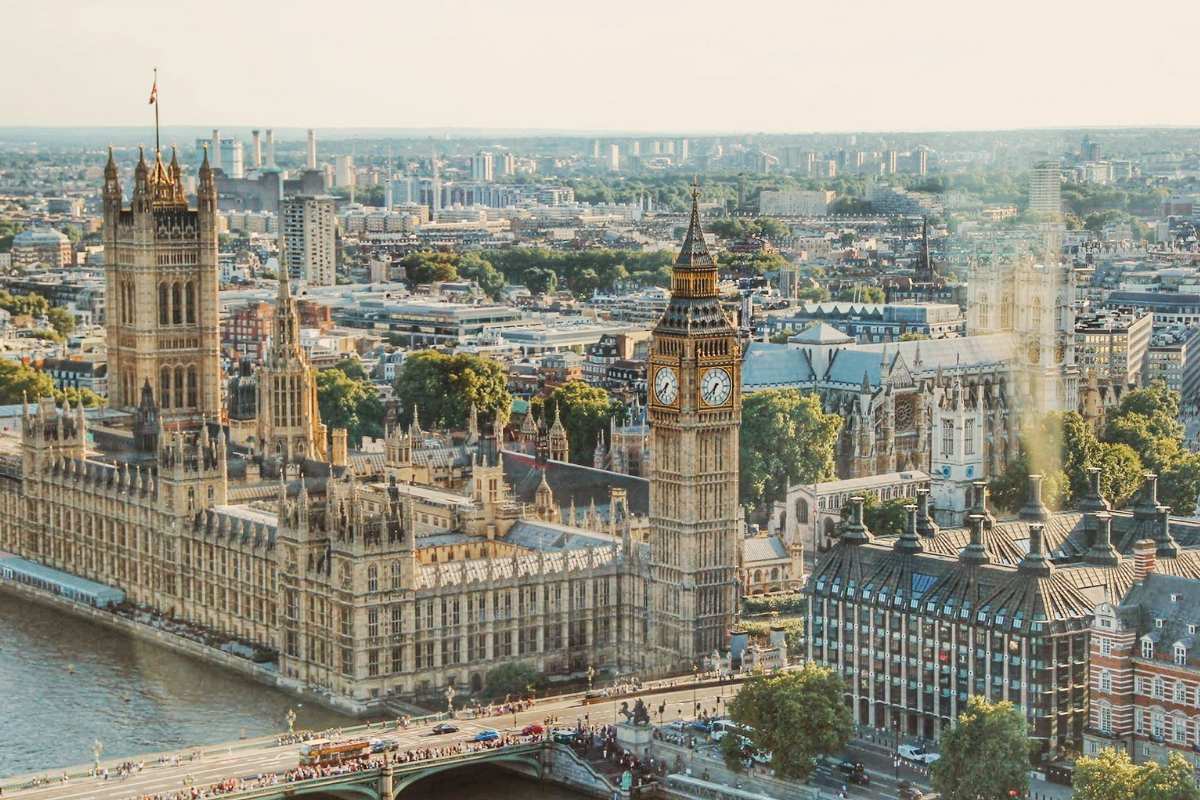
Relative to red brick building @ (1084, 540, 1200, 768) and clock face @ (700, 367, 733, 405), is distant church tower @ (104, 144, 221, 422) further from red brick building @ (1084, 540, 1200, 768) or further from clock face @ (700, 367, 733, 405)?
red brick building @ (1084, 540, 1200, 768)

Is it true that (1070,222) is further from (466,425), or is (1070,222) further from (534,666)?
(534,666)

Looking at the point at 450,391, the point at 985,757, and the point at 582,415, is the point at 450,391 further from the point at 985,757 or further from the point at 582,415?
the point at 985,757

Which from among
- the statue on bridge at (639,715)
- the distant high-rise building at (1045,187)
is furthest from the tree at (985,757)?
the distant high-rise building at (1045,187)

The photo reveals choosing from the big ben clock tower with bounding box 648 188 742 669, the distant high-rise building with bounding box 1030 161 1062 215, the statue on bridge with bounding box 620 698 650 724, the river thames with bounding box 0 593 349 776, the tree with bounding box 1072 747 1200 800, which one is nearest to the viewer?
the tree with bounding box 1072 747 1200 800

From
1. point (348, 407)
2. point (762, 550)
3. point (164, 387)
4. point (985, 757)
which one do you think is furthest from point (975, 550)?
point (348, 407)

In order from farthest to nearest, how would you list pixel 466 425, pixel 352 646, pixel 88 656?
pixel 466 425 < pixel 88 656 < pixel 352 646

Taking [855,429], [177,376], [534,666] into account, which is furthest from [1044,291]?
[534,666]

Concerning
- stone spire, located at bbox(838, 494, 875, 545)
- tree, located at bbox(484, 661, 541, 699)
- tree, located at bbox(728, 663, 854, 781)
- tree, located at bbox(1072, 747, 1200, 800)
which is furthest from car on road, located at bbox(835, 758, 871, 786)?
tree, located at bbox(484, 661, 541, 699)
